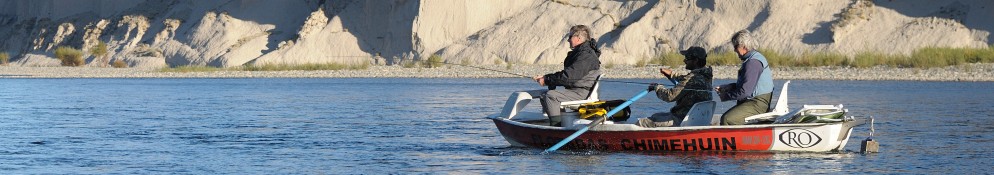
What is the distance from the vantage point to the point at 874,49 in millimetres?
44094

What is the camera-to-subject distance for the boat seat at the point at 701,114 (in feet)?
53.9

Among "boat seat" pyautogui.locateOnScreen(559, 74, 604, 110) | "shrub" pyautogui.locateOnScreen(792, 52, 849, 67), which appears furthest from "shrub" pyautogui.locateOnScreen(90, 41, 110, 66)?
"boat seat" pyautogui.locateOnScreen(559, 74, 604, 110)

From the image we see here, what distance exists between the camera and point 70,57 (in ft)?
194

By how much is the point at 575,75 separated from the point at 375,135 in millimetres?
4264

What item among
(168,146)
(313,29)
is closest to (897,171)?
(168,146)

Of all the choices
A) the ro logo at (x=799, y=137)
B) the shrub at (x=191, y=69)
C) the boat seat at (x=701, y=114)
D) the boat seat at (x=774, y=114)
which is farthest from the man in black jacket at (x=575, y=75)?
the shrub at (x=191, y=69)

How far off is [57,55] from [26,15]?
11130mm

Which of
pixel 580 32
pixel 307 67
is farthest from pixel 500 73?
pixel 580 32

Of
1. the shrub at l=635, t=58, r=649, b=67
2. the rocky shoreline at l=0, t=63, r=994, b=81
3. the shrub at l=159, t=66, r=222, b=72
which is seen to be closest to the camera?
the rocky shoreline at l=0, t=63, r=994, b=81

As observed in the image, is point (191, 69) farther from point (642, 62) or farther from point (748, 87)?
point (748, 87)

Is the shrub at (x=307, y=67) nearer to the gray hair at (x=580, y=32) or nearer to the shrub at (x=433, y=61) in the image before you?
the shrub at (x=433, y=61)

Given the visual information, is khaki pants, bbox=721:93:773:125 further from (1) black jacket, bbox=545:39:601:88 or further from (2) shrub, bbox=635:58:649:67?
(2) shrub, bbox=635:58:649:67

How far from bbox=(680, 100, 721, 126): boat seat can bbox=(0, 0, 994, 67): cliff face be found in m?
28.3

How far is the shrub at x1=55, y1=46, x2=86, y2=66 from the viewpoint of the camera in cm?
5900
